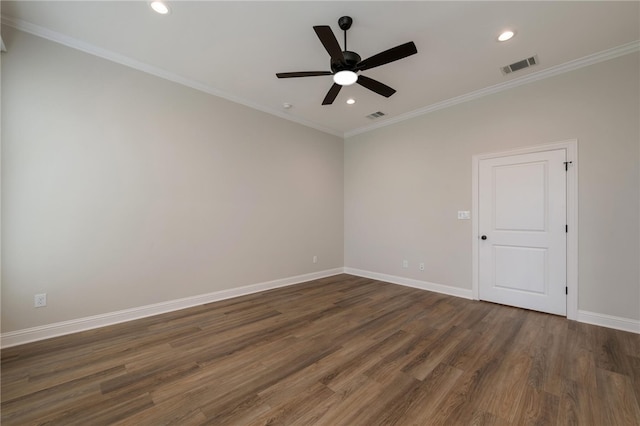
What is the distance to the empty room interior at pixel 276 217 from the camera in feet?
6.32

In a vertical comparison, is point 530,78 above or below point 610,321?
above

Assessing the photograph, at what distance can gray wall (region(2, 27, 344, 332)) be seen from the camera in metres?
2.54

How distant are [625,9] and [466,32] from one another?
4.20 ft

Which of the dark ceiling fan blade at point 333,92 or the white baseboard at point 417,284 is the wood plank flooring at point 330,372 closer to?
the white baseboard at point 417,284

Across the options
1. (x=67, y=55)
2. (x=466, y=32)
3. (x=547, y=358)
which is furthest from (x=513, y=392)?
(x=67, y=55)

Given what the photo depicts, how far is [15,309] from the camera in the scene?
2.49 metres

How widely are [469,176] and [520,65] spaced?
149 cm

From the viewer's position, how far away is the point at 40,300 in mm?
2609

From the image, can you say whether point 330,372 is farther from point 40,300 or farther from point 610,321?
point 610,321

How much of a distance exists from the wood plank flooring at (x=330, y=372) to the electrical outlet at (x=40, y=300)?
0.37 m

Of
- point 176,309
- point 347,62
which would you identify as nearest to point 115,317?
point 176,309

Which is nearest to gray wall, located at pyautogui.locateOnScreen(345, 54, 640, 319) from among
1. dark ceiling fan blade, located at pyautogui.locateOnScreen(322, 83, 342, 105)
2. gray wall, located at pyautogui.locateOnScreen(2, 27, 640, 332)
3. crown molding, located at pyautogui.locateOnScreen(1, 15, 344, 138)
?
gray wall, located at pyautogui.locateOnScreen(2, 27, 640, 332)

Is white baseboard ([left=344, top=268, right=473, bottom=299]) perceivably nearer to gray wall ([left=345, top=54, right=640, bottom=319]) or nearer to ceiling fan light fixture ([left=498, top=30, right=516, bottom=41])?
gray wall ([left=345, top=54, right=640, bottom=319])

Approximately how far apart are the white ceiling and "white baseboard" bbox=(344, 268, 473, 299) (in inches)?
120
